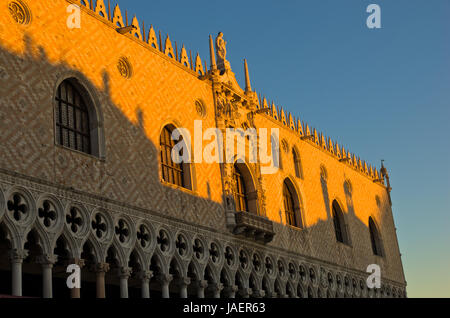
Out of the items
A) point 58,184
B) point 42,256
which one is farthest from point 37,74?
point 42,256

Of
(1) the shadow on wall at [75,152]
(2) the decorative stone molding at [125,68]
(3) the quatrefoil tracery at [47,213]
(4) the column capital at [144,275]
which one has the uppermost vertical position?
(2) the decorative stone molding at [125,68]

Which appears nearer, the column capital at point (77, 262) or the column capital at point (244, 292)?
the column capital at point (77, 262)

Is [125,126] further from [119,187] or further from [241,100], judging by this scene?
[241,100]

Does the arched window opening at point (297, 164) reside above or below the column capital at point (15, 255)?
above

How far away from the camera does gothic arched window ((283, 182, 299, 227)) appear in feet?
77.1

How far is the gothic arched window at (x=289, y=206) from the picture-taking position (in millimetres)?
23500

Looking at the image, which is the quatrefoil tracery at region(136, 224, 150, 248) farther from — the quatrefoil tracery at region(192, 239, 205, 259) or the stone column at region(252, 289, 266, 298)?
the stone column at region(252, 289, 266, 298)

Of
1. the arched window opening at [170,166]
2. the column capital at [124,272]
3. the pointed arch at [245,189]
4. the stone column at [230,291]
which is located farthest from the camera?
the pointed arch at [245,189]

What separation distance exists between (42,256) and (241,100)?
33.3ft

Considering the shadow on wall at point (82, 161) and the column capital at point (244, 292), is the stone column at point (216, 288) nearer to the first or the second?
the shadow on wall at point (82, 161)

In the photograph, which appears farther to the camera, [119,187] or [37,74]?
[119,187]

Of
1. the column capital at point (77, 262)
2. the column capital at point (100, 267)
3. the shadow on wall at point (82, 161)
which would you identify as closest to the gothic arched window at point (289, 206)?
the shadow on wall at point (82, 161)

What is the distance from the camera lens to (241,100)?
21.9 meters

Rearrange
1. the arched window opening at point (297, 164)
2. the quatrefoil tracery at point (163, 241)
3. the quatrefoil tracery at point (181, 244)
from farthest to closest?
the arched window opening at point (297, 164)
the quatrefoil tracery at point (181, 244)
the quatrefoil tracery at point (163, 241)
